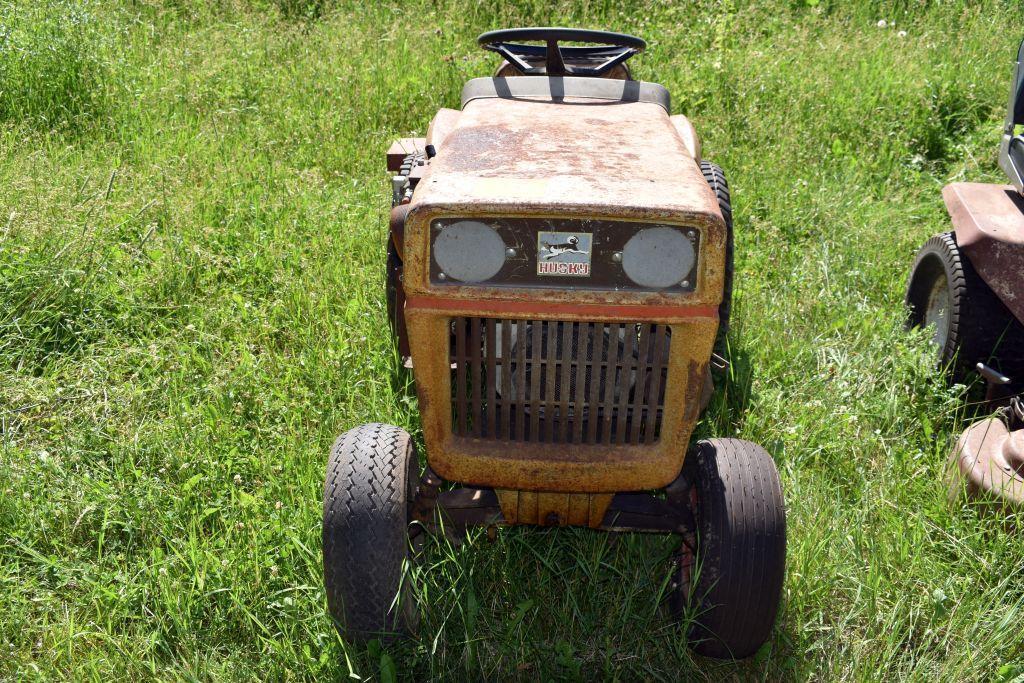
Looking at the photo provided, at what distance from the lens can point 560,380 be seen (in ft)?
8.19

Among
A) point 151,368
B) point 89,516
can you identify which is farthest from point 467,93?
point 89,516

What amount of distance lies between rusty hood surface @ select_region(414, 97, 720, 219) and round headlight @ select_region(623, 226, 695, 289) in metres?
0.06

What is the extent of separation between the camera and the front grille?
2.39m

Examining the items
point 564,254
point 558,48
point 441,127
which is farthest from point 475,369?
point 558,48

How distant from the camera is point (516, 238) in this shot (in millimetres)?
2244

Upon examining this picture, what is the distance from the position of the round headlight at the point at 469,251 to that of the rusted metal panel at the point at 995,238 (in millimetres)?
2085

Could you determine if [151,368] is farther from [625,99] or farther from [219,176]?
[625,99]

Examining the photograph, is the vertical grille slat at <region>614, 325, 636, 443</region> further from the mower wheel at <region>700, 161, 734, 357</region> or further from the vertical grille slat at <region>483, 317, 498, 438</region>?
the mower wheel at <region>700, 161, 734, 357</region>

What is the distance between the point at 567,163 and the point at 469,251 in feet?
1.41

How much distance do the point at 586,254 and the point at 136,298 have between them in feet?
8.54

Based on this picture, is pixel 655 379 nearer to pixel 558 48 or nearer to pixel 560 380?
pixel 560 380

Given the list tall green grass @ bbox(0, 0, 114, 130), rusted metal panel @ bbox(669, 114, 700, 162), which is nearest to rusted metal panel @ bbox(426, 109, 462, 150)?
rusted metal panel @ bbox(669, 114, 700, 162)

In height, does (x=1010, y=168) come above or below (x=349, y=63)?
above

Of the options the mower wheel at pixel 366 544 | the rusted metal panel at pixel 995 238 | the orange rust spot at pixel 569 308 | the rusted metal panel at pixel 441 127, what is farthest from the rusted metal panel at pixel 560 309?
the rusted metal panel at pixel 995 238
